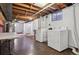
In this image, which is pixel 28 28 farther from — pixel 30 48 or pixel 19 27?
pixel 30 48

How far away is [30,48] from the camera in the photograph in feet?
5.48

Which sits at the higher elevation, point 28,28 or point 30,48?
point 28,28

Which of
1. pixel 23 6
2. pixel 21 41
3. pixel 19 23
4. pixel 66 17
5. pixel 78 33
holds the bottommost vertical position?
pixel 21 41

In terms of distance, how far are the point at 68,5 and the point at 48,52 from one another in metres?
0.85

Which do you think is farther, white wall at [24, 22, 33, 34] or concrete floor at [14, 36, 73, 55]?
white wall at [24, 22, 33, 34]

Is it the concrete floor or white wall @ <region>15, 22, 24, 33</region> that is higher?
white wall @ <region>15, 22, 24, 33</region>

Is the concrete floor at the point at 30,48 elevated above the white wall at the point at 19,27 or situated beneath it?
situated beneath

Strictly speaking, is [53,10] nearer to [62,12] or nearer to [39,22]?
[62,12]

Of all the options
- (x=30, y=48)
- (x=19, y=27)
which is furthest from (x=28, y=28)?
(x=30, y=48)

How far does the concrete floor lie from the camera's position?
1.58 meters

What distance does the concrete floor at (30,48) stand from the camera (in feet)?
5.19

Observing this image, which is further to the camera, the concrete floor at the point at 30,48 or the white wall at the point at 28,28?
the white wall at the point at 28,28
